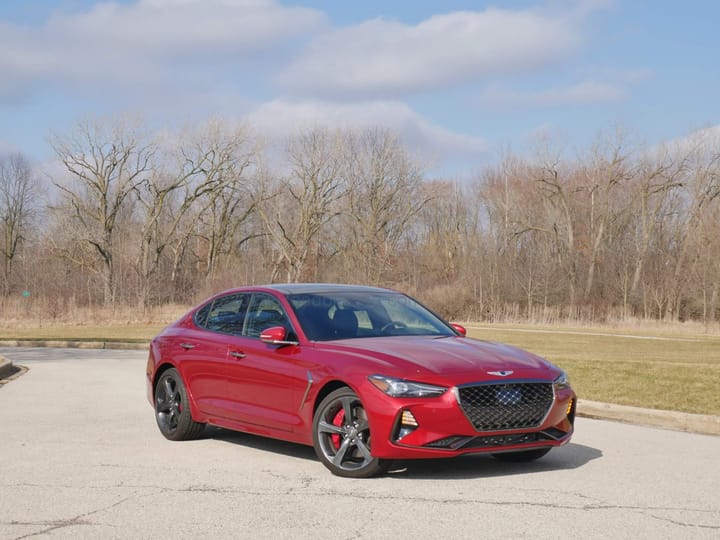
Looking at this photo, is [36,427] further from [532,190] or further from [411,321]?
[532,190]

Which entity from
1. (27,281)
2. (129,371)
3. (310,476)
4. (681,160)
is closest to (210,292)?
(27,281)

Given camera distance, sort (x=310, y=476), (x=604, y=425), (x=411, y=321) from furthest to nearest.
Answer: (x=604, y=425) < (x=411, y=321) < (x=310, y=476)

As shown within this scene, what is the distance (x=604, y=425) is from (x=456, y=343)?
4013mm

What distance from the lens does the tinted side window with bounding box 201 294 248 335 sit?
9.95 meters

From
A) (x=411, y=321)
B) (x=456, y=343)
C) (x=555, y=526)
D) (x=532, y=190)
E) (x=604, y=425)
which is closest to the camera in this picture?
(x=555, y=526)

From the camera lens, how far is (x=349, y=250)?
68688 mm

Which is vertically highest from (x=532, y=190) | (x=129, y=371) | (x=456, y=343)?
(x=532, y=190)

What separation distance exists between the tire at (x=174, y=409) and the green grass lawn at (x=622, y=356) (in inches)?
251

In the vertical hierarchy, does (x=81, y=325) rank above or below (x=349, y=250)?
below

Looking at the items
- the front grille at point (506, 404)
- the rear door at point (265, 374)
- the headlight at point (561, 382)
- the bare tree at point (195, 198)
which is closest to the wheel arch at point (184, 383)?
the rear door at point (265, 374)

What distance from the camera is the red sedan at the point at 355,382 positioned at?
780cm

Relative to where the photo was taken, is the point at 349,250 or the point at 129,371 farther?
the point at 349,250

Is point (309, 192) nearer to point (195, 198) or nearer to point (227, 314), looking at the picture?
point (195, 198)

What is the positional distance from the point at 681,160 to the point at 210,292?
94.9 ft
